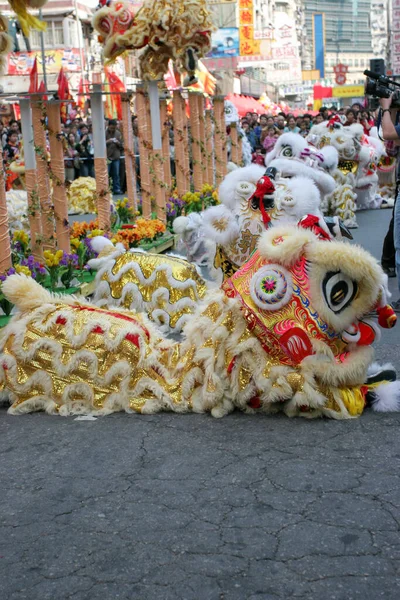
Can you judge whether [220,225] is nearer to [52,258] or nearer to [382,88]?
[382,88]

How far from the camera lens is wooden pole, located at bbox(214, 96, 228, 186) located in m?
14.7

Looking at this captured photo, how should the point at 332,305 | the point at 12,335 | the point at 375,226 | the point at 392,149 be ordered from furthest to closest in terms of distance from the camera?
the point at 375,226 → the point at 392,149 → the point at 12,335 → the point at 332,305

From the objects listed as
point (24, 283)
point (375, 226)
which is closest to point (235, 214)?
point (24, 283)

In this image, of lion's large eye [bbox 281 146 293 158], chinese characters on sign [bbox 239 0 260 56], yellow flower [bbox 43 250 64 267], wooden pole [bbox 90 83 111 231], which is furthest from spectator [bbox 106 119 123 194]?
chinese characters on sign [bbox 239 0 260 56]

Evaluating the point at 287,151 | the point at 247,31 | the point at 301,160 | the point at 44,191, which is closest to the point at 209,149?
the point at 301,160

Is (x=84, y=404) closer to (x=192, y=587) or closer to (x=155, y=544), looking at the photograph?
(x=155, y=544)

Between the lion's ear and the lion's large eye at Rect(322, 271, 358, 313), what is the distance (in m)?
0.21

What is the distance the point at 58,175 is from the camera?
26.9 ft

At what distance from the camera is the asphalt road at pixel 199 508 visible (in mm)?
2904

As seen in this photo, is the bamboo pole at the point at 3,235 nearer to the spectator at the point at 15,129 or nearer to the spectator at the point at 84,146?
the spectator at the point at 15,129

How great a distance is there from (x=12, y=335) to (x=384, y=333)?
116 inches

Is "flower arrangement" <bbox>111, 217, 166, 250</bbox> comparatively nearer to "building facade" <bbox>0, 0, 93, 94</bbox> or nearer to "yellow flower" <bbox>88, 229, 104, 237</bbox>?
"yellow flower" <bbox>88, 229, 104, 237</bbox>

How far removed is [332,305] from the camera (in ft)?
14.1

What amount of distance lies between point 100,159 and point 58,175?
1157 mm
